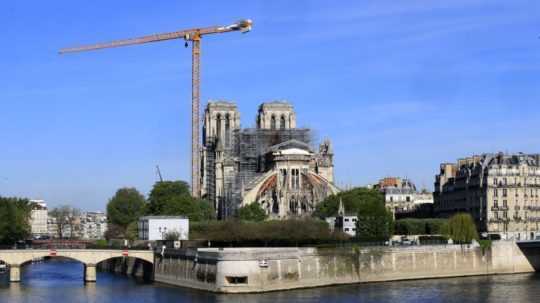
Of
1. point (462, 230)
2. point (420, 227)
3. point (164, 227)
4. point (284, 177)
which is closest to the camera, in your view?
point (462, 230)

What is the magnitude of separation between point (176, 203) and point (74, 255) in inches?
1221

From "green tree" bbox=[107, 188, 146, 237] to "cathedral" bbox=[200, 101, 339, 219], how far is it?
34.9ft

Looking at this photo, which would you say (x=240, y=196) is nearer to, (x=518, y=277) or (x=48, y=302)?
(x=518, y=277)

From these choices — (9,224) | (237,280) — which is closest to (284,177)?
(9,224)

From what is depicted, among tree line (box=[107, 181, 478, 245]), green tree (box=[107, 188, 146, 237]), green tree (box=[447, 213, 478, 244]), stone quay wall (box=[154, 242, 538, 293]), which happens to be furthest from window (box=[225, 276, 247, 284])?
green tree (box=[107, 188, 146, 237])

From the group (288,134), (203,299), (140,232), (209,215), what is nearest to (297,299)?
(203,299)

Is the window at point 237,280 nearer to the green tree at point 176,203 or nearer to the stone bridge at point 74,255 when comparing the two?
the stone bridge at point 74,255

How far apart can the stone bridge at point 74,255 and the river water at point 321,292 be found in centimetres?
130

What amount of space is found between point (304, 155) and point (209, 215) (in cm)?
1589

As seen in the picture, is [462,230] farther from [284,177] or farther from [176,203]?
[284,177]

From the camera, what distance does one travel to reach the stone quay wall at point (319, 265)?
68875mm

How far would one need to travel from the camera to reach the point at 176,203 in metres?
113

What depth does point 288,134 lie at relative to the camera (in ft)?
463

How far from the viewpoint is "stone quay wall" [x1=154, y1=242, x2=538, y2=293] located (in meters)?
68.9
